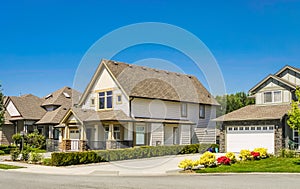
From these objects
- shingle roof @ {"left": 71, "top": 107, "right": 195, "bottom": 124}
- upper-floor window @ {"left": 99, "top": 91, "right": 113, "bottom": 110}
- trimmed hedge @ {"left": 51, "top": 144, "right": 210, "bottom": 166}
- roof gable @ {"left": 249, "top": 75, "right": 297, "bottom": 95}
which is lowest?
trimmed hedge @ {"left": 51, "top": 144, "right": 210, "bottom": 166}

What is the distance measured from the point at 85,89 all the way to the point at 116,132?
790 cm

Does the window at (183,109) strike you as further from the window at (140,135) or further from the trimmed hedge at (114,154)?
the window at (140,135)

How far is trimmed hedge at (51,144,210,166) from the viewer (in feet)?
81.7

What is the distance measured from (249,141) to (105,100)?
48.8 ft

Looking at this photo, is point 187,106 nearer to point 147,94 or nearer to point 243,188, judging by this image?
point 147,94

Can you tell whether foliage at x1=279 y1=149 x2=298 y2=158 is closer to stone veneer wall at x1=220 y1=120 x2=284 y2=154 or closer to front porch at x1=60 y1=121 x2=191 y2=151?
stone veneer wall at x1=220 y1=120 x2=284 y2=154

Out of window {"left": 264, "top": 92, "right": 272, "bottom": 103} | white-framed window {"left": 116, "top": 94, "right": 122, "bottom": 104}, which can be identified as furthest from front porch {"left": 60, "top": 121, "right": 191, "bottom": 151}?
window {"left": 264, "top": 92, "right": 272, "bottom": 103}

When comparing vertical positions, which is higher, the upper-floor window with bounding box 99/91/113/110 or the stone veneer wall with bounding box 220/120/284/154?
the upper-floor window with bounding box 99/91/113/110

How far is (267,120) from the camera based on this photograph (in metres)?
30.9

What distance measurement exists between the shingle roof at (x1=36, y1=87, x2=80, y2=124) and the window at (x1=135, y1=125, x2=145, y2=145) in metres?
11.9

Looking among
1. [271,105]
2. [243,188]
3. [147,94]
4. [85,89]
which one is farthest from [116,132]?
[243,188]

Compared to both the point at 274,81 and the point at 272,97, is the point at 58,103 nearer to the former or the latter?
the point at 272,97

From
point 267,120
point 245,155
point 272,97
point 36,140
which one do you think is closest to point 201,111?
point 272,97

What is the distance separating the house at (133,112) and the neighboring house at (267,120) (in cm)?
689
